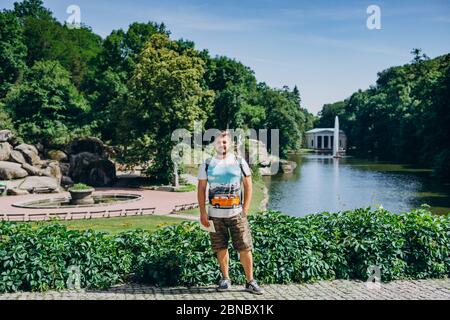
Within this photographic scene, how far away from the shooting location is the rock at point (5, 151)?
37.5 m

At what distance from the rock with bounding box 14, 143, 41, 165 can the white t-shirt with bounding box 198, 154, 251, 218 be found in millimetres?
33935

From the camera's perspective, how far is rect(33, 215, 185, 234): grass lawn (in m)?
22.0

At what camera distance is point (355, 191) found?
4091cm

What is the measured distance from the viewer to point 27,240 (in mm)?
8344

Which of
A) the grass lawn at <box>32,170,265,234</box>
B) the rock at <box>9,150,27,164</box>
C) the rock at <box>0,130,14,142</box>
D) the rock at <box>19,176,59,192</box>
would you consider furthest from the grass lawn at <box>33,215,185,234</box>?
the rock at <box>0,130,14,142</box>

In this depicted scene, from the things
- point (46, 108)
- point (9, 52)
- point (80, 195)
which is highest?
point (9, 52)

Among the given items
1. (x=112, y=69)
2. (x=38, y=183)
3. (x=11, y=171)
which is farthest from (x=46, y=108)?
(x=38, y=183)

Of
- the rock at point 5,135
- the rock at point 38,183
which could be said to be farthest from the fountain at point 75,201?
the rock at point 5,135

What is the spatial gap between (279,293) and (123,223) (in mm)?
16333

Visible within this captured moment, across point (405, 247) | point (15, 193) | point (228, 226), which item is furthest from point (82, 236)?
point (15, 193)

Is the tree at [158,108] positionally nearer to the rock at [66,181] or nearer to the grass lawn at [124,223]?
the rock at [66,181]

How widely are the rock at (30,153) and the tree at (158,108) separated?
21.3ft

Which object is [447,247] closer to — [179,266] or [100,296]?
[179,266]

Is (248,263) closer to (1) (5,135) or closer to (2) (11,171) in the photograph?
(2) (11,171)
